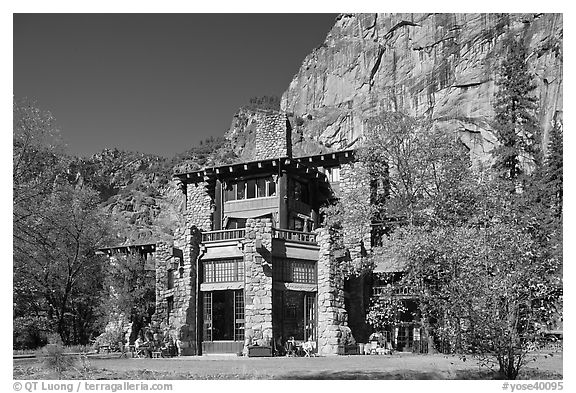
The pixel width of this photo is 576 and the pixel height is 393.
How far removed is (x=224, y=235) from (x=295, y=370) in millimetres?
12538

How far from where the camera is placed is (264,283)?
100ft

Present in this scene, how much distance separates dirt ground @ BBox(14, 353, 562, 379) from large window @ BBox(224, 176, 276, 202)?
14.5 metres

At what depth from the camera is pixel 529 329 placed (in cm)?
1902

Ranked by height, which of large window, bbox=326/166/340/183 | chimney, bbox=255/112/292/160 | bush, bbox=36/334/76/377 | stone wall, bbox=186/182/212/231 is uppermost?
chimney, bbox=255/112/292/160

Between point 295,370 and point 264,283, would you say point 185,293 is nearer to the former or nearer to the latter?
point 264,283

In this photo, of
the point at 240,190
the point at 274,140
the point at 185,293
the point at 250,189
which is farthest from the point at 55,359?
the point at 274,140

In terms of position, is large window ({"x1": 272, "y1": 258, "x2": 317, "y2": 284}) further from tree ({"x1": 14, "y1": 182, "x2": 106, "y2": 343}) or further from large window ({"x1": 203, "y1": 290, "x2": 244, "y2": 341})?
tree ({"x1": 14, "y1": 182, "x2": 106, "y2": 343})

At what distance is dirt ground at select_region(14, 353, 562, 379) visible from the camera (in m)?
19.8

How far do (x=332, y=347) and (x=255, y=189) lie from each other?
36.6ft

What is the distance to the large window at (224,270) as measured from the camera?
3186 cm

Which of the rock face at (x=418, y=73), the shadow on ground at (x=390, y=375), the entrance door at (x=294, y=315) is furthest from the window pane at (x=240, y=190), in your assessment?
the rock face at (x=418, y=73)

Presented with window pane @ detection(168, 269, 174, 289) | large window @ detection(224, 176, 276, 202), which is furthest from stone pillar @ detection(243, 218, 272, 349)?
large window @ detection(224, 176, 276, 202)

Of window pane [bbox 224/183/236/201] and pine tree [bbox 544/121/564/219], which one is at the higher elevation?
pine tree [bbox 544/121/564/219]

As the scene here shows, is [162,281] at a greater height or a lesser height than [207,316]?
greater
